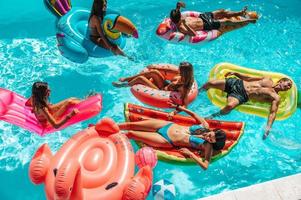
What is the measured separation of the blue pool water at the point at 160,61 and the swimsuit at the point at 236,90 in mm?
605

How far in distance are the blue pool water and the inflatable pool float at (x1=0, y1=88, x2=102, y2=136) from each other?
639 millimetres

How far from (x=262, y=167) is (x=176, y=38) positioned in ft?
10.3

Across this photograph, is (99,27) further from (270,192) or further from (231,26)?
(270,192)

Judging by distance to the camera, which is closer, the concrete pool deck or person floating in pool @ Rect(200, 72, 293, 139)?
the concrete pool deck

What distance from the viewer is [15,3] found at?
10266mm

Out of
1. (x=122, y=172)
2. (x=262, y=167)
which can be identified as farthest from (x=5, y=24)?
(x=262, y=167)

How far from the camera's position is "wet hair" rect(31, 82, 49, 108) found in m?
5.94

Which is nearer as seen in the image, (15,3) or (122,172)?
(122,172)

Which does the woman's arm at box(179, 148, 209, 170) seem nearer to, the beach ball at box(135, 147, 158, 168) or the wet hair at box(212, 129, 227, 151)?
the wet hair at box(212, 129, 227, 151)

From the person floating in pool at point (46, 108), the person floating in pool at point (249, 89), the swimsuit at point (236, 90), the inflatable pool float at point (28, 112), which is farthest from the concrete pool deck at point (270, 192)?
the person floating in pool at point (46, 108)

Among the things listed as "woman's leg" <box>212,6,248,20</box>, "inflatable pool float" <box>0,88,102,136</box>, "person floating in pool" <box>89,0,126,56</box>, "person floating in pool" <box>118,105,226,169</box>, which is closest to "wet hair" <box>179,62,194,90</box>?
"person floating in pool" <box>118,105,226,169</box>

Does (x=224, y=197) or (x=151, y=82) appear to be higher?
(x=151, y=82)

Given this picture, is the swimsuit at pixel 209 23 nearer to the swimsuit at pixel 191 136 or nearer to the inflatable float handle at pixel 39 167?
the swimsuit at pixel 191 136

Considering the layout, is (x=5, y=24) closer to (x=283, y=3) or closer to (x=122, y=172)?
(x=122, y=172)
